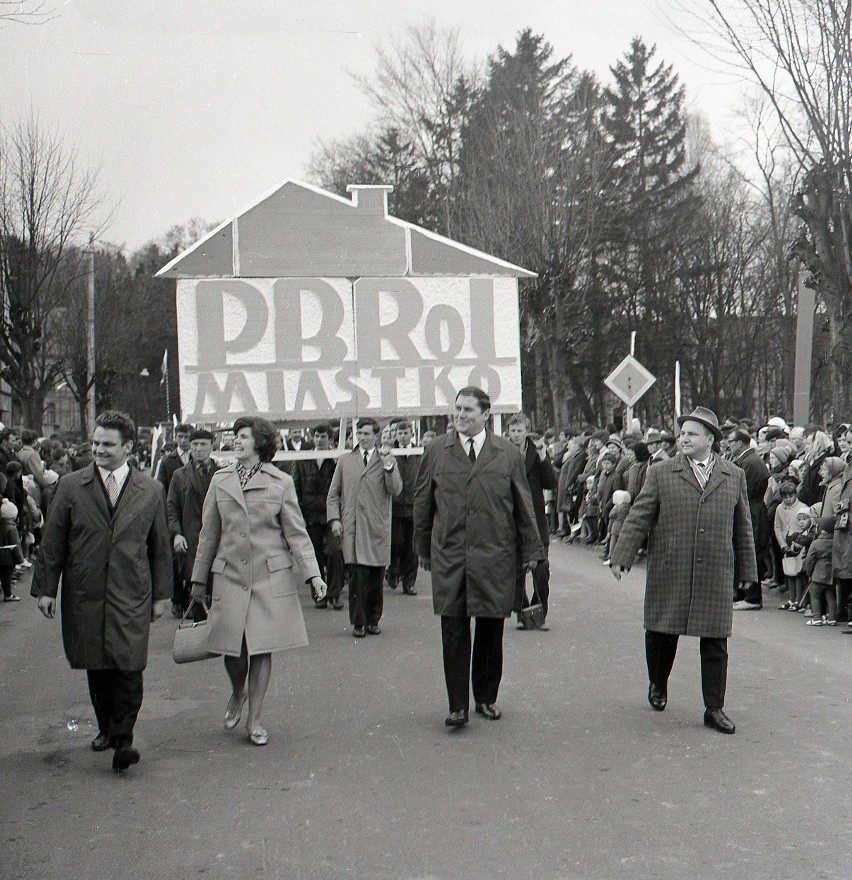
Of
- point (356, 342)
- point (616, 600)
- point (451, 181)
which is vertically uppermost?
point (451, 181)

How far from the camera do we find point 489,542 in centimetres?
729

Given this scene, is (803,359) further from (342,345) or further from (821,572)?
(342,345)

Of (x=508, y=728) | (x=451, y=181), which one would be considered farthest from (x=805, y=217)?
(x=451, y=181)

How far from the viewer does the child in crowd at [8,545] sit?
14.2m

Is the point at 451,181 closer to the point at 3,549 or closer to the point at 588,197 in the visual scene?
the point at 588,197

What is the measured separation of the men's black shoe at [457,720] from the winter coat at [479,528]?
56 cm

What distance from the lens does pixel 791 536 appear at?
12.0 meters

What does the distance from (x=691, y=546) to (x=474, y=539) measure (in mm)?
1263

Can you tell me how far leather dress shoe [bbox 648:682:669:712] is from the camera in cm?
750

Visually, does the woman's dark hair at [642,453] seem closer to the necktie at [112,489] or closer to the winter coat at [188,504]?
the winter coat at [188,504]

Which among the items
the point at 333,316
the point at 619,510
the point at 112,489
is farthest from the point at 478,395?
the point at 619,510

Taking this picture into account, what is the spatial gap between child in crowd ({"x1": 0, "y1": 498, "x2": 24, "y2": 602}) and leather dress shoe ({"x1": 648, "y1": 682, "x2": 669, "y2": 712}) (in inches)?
350

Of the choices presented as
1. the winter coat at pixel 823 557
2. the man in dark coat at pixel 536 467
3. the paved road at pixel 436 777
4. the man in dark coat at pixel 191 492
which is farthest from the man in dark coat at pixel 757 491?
the man in dark coat at pixel 191 492

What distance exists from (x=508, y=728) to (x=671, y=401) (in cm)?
4252
